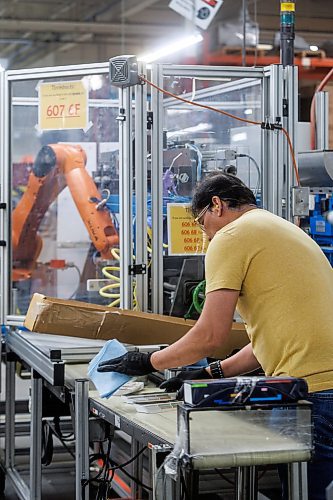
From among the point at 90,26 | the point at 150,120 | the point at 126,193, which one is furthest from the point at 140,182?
the point at 90,26

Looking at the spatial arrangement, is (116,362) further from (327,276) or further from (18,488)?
(18,488)

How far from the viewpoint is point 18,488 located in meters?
4.09

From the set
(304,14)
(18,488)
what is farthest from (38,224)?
(304,14)

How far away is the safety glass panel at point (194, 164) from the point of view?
3.82 meters

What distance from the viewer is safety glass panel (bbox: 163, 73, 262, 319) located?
3.82m

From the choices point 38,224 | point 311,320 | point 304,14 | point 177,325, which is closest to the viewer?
point 311,320

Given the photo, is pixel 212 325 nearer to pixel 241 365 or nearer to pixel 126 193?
pixel 241 365

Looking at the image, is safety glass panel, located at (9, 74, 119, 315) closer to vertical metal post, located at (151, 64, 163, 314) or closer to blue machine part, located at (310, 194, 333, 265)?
vertical metal post, located at (151, 64, 163, 314)

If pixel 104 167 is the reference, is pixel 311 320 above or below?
below

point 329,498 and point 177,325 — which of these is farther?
point 177,325

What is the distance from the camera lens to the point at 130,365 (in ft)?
9.24

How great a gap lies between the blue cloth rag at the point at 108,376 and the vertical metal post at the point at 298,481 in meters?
0.64

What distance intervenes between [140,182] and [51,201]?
4.03 ft

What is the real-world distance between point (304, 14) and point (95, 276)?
155 inches
